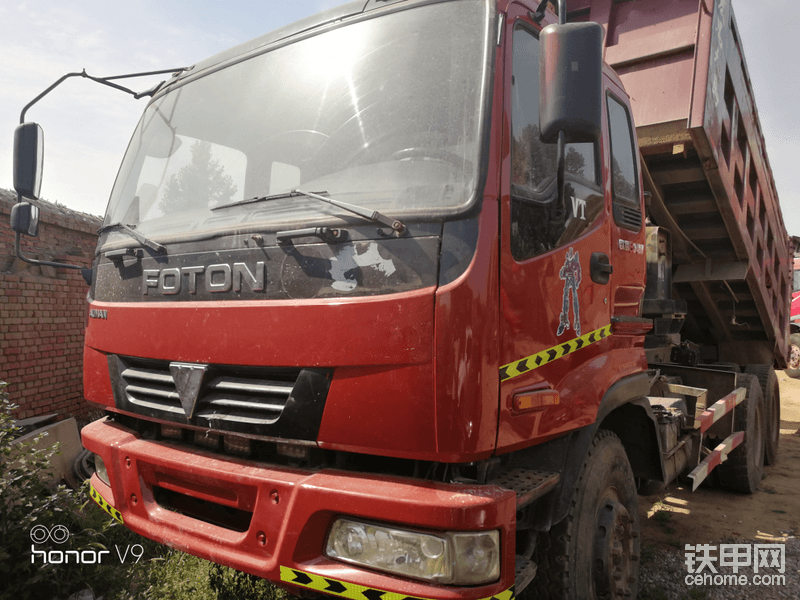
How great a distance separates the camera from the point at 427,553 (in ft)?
5.33

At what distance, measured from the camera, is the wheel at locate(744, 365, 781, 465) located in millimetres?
5270

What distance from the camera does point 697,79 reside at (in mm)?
3434

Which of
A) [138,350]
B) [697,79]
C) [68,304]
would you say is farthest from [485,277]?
[68,304]

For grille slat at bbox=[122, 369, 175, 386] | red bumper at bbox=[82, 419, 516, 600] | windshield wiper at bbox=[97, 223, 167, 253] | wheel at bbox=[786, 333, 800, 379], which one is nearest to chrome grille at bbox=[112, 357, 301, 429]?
grille slat at bbox=[122, 369, 175, 386]

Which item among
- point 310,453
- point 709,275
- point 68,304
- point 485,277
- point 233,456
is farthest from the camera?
point 68,304

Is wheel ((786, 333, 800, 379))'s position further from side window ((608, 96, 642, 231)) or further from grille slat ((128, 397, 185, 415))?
grille slat ((128, 397, 185, 415))

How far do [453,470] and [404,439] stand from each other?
212 millimetres

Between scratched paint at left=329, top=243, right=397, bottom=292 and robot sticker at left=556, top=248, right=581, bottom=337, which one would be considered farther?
robot sticker at left=556, top=248, right=581, bottom=337

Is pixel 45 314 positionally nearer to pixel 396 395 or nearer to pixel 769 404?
pixel 396 395

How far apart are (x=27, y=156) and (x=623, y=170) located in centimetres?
292

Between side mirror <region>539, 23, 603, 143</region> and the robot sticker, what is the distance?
52 cm

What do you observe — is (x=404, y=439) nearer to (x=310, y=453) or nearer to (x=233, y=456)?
(x=310, y=453)

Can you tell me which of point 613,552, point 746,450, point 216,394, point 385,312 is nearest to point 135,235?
point 216,394

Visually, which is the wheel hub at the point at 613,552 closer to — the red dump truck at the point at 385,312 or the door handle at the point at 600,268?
the red dump truck at the point at 385,312
